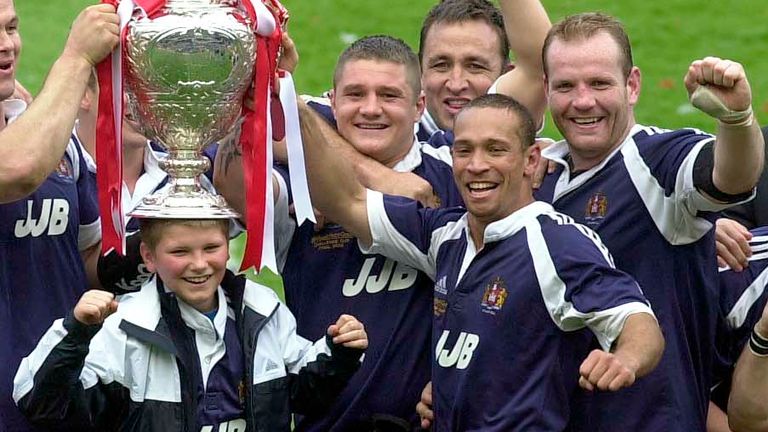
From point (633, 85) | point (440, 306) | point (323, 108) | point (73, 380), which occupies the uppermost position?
point (633, 85)

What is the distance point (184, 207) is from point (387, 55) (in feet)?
3.07

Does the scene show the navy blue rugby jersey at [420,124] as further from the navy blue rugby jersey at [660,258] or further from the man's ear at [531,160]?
the navy blue rugby jersey at [660,258]

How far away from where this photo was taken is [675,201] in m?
4.70

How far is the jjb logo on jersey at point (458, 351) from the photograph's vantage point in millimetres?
4711

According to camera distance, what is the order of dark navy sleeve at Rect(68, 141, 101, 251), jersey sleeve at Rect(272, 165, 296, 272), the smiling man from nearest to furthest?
dark navy sleeve at Rect(68, 141, 101, 251) → jersey sleeve at Rect(272, 165, 296, 272) → the smiling man

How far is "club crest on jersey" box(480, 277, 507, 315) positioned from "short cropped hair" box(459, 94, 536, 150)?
0.38 metres

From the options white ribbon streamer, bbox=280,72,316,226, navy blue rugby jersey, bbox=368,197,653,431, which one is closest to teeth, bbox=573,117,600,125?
navy blue rugby jersey, bbox=368,197,653,431

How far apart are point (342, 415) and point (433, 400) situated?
1.15 ft

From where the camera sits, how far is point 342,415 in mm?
5098

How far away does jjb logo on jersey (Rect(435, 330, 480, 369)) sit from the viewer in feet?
15.5

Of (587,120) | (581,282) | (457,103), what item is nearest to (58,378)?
(581,282)

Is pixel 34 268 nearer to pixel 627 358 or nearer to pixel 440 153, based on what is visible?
pixel 440 153

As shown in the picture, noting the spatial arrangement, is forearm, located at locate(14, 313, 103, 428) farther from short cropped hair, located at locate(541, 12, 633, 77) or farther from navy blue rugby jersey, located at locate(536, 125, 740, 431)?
short cropped hair, located at locate(541, 12, 633, 77)

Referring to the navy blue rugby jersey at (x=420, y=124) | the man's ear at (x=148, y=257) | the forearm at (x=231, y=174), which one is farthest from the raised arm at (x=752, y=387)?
the man's ear at (x=148, y=257)
